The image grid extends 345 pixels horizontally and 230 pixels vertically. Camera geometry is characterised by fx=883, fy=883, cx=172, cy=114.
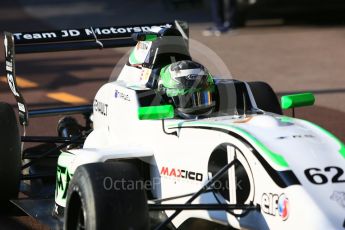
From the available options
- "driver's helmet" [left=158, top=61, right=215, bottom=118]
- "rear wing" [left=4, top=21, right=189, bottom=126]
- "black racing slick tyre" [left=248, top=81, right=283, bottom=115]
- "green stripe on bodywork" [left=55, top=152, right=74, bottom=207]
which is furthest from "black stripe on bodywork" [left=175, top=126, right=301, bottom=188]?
"rear wing" [left=4, top=21, right=189, bottom=126]

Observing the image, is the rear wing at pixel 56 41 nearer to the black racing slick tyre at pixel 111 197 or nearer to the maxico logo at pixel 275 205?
the black racing slick tyre at pixel 111 197

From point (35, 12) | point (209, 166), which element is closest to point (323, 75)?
point (209, 166)

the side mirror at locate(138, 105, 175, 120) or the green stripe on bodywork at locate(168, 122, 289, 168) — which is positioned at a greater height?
the side mirror at locate(138, 105, 175, 120)

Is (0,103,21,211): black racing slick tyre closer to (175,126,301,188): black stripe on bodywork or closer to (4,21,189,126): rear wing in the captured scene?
(4,21,189,126): rear wing

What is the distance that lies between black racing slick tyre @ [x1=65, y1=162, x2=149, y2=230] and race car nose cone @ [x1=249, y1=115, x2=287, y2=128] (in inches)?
36.2

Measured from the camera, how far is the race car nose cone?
19.4 ft

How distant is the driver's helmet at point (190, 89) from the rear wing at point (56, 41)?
1656 millimetres

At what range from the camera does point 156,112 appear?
616cm

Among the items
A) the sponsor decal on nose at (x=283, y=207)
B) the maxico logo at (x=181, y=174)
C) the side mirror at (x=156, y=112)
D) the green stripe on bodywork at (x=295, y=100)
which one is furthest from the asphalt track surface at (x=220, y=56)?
the sponsor decal on nose at (x=283, y=207)

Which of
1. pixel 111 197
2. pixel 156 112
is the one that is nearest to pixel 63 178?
pixel 156 112

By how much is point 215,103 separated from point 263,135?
1.00 metres

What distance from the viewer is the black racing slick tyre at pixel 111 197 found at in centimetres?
527

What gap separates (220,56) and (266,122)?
30.3ft

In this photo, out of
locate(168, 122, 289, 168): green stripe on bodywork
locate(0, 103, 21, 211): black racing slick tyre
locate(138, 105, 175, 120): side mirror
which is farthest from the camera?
locate(0, 103, 21, 211): black racing slick tyre
